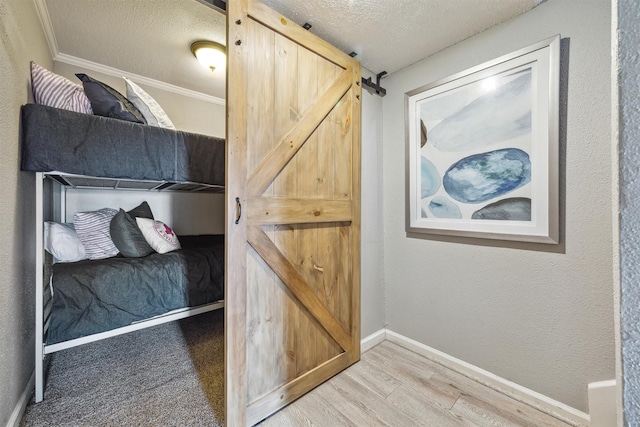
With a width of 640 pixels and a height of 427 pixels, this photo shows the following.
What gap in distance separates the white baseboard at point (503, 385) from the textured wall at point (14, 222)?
7.73 feet

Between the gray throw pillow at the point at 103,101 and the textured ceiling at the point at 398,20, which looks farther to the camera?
the gray throw pillow at the point at 103,101

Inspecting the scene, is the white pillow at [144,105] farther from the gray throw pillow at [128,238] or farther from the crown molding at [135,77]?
the crown molding at [135,77]

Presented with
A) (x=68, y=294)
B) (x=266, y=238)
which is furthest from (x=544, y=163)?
(x=68, y=294)

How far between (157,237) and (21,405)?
3.63 feet

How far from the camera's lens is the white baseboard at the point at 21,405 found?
1.17m

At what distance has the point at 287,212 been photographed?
1.43 meters

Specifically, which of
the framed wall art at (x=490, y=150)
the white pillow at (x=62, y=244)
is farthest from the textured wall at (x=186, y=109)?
the framed wall art at (x=490, y=150)

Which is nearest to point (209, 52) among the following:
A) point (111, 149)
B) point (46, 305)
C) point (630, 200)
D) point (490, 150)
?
point (111, 149)

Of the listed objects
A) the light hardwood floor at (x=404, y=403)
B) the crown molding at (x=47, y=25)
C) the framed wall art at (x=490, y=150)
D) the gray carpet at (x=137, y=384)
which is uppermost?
the crown molding at (x=47, y=25)

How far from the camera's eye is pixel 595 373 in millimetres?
1252

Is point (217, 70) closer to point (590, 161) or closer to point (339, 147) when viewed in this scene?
point (339, 147)

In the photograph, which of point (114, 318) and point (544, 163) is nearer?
point (544, 163)

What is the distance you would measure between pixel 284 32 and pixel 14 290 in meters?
1.95

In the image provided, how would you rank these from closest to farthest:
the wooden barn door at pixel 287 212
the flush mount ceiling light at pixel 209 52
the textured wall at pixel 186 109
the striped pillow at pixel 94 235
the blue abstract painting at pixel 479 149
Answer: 1. the wooden barn door at pixel 287 212
2. the blue abstract painting at pixel 479 149
3. the striped pillow at pixel 94 235
4. the flush mount ceiling light at pixel 209 52
5. the textured wall at pixel 186 109
